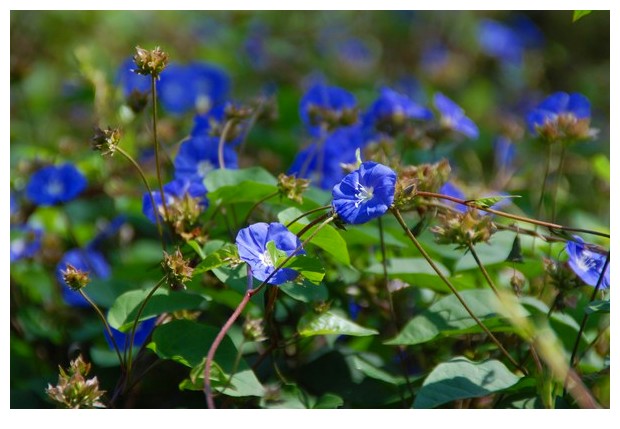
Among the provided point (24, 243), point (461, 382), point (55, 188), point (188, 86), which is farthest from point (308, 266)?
point (188, 86)

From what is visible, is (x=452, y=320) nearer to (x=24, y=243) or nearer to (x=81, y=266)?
(x=81, y=266)

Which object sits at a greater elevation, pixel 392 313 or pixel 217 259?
pixel 217 259

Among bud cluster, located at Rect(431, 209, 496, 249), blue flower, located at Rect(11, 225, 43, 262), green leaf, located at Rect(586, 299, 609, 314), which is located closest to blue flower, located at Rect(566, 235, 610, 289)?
green leaf, located at Rect(586, 299, 609, 314)

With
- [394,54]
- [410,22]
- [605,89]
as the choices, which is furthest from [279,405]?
[410,22]

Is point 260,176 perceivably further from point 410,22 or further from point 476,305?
point 410,22

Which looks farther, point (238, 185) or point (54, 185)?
point (54, 185)

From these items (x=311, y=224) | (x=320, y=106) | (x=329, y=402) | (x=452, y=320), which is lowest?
(x=329, y=402)
